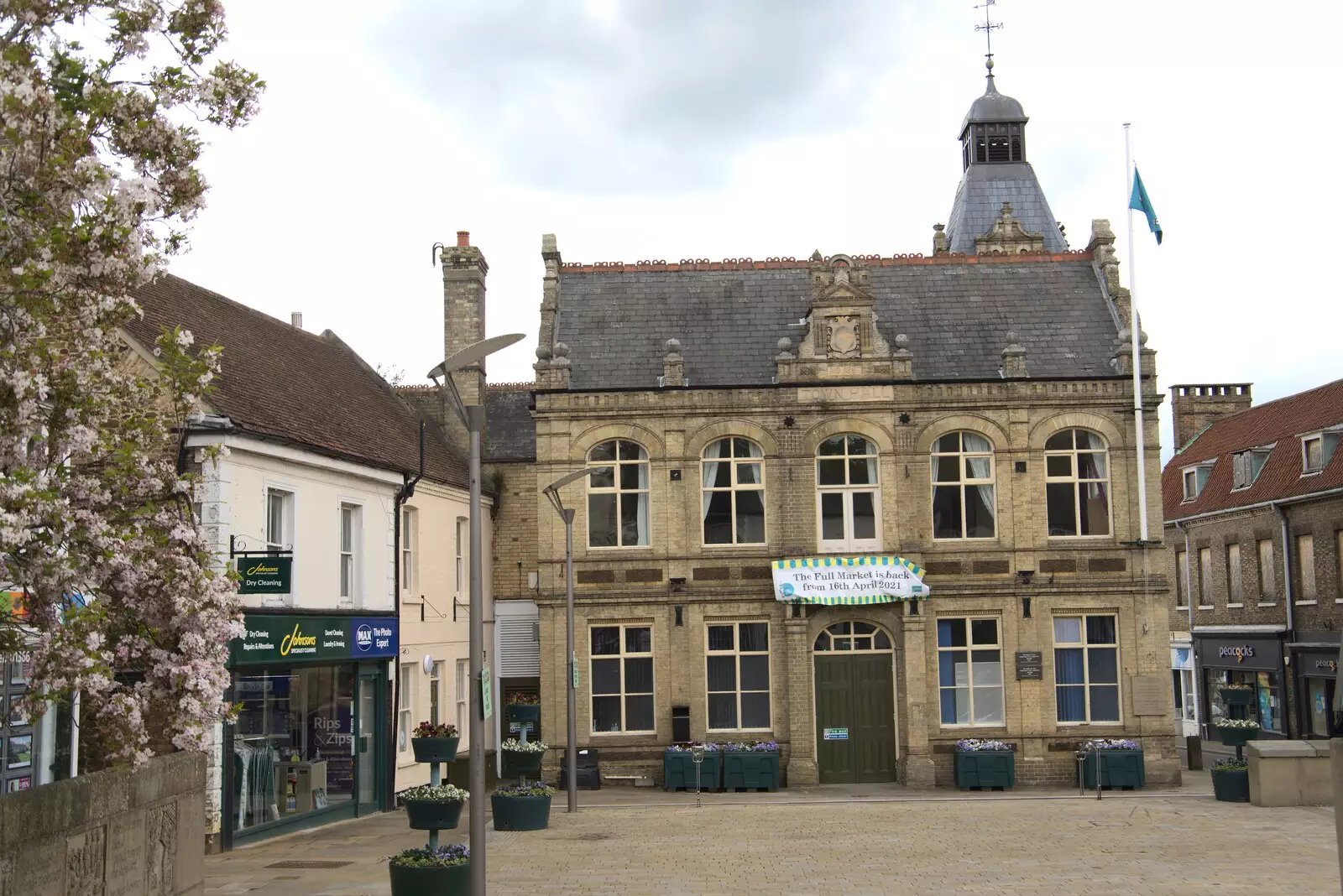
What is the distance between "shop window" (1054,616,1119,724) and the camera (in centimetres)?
2764

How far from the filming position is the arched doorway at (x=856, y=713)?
90.5 ft

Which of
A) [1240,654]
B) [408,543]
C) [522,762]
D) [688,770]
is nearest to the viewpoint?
[522,762]

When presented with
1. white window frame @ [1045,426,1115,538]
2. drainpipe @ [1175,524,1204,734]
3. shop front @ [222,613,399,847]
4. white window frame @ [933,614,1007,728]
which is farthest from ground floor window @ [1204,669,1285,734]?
shop front @ [222,613,399,847]

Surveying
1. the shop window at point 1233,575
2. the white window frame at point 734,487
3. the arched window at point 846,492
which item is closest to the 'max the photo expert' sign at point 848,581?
the arched window at point 846,492

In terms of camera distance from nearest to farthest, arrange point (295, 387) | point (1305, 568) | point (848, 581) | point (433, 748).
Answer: point (433, 748), point (295, 387), point (848, 581), point (1305, 568)

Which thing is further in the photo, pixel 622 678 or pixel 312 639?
pixel 622 678

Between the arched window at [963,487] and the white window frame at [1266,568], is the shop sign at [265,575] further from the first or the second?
the white window frame at [1266,568]

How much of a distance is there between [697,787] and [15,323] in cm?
1787

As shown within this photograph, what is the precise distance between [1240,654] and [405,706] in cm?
2440

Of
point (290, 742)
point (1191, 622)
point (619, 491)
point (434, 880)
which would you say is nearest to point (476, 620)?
point (434, 880)

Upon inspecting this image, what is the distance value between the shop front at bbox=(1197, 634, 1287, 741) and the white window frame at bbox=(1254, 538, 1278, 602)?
132 centimetres

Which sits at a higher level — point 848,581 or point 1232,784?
point 848,581

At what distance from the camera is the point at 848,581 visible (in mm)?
27234

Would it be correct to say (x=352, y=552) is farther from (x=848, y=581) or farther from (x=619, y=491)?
(x=848, y=581)
